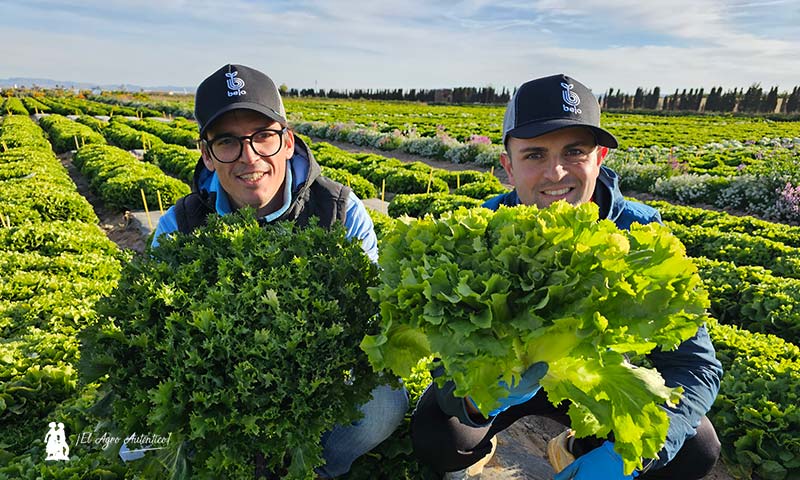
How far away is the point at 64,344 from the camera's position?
14.2 ft

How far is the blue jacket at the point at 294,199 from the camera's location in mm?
3664

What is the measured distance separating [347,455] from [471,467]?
1133 mm

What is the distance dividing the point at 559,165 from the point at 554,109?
37 cm

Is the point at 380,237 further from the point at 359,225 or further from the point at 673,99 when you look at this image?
the point at 673,99

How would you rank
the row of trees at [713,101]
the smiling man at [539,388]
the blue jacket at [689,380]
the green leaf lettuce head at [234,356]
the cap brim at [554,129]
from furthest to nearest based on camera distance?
the row of trees at [713,101]
the cap brim at [554,129]
the smiling man at [539,388]
the blue jacket at [689,380]
the green leaf lettuce head at [234,356]

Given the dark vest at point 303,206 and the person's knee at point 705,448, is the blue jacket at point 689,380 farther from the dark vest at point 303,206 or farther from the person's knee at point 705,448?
the dark vest at point 303,206

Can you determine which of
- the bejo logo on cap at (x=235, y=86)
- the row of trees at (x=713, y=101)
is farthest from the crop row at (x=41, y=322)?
the row of trees at (x=713, y=101)

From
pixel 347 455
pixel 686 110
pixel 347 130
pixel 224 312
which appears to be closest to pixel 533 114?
pixel 224 312

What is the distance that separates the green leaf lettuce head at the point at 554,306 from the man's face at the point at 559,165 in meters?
1.17

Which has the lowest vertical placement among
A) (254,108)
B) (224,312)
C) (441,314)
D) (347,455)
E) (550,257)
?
(347,455)

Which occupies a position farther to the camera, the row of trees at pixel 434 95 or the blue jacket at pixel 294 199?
the row of trees at pixel 434 95

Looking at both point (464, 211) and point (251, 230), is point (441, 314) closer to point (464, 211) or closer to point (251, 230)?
point (464, 211)

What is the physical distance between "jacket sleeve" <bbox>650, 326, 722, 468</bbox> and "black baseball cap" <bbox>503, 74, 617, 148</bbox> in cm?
141

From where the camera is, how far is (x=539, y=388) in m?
2.86
